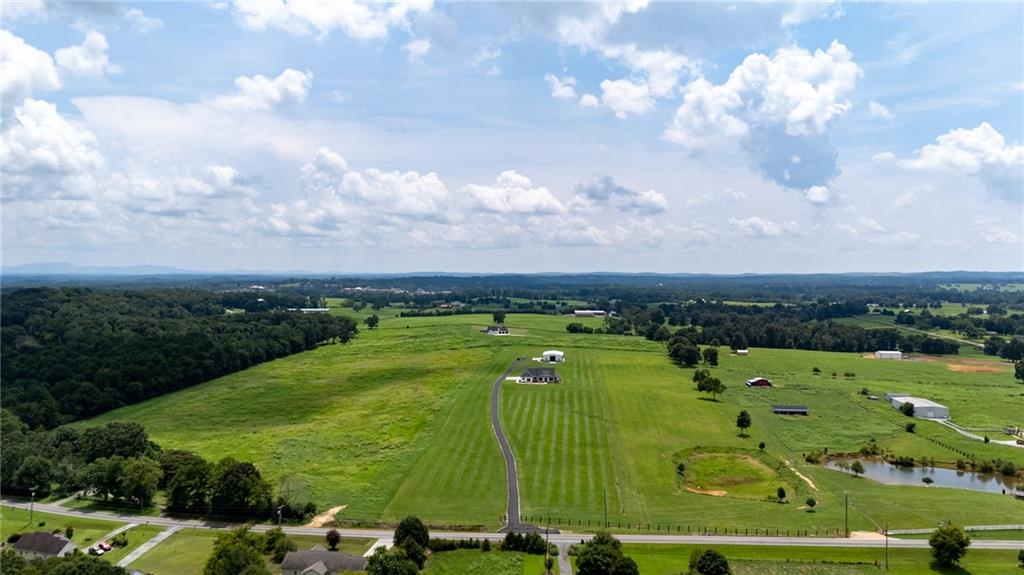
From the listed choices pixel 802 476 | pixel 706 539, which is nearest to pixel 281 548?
pixel 706 539

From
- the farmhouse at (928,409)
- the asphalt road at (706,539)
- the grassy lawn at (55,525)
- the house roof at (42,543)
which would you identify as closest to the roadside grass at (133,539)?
the grassy lawn at (55,525)

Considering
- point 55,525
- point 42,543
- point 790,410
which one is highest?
point 790,410

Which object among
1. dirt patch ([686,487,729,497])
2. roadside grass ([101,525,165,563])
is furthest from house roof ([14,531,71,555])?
dirt patch ([686,487,729,497])

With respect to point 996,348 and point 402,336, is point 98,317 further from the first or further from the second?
point 996,348

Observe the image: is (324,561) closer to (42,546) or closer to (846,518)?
(42,546)

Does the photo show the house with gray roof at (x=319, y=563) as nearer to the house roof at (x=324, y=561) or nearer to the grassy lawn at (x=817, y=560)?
the house roof at (x=324, y=561)

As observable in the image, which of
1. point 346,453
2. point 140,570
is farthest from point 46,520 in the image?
point 346,453

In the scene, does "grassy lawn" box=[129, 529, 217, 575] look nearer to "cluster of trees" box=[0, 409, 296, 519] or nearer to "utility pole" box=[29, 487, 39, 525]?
"cluster of trees" box=[0, 409, 296, 519]
